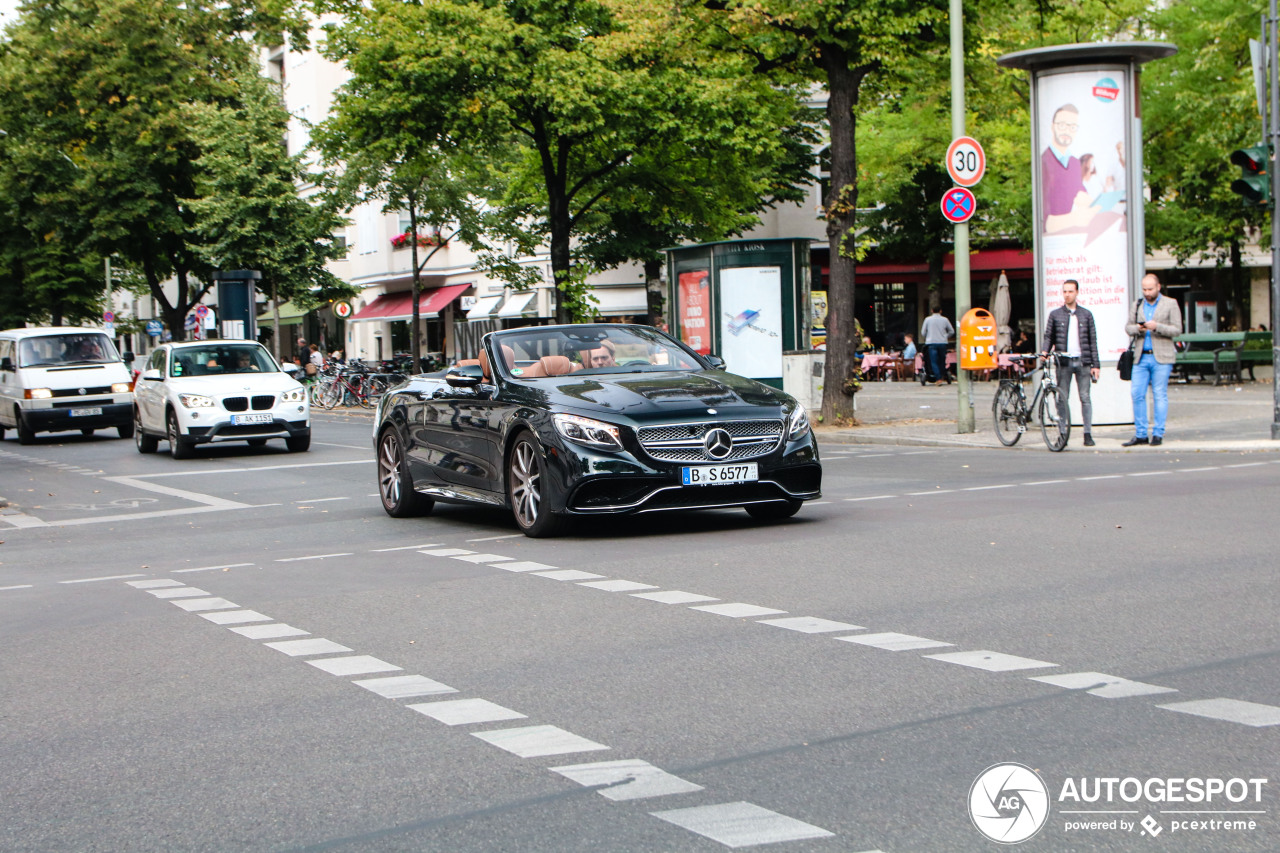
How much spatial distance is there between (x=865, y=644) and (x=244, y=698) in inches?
103

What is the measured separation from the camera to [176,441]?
75.7ft

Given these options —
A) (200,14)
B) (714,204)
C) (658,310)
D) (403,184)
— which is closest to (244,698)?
(714,204)

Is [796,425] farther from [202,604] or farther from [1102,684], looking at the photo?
[1102,684]

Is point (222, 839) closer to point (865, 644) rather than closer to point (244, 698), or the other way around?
point (244, 698)

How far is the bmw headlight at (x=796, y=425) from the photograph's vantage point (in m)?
11.3

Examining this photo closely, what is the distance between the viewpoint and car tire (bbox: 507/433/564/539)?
11203 millimetres

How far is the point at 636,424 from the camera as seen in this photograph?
426 inches

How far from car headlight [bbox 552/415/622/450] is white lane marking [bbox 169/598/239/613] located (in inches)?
108

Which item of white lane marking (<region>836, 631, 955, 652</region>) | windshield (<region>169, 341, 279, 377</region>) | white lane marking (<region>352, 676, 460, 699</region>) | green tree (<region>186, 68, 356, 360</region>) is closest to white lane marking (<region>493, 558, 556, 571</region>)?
white lane marking (<region>836, 631, 955, 652</region>)

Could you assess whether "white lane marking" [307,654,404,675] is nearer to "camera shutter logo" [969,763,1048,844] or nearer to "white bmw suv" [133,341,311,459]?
"camera shutter logo" [969,763,1048,844]

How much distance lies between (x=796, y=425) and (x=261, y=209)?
3696 centimetres

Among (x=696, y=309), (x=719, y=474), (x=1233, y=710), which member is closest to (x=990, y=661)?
(x=1233, y=710)

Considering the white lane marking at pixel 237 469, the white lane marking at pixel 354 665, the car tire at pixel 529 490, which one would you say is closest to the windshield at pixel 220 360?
the white lane marking at pixel 237 469

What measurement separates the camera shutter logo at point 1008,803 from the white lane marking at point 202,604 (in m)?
5.27
